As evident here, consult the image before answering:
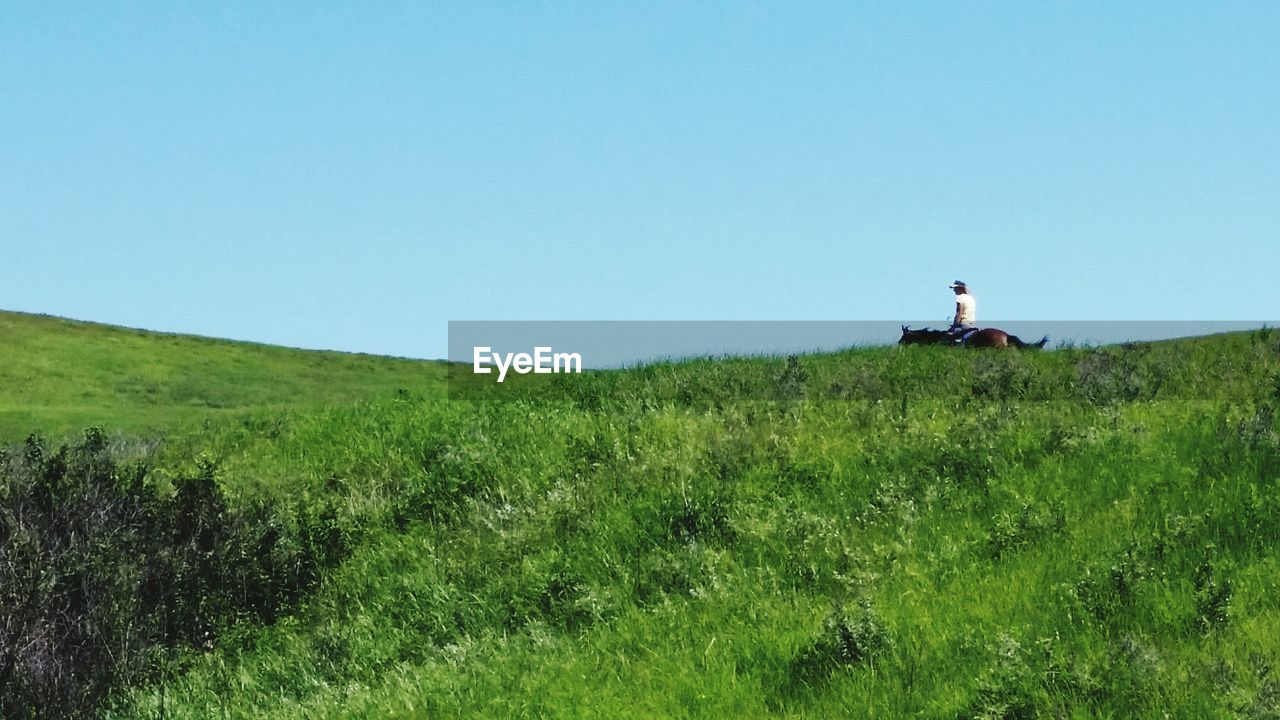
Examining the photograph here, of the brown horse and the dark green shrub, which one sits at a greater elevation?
the brown horse

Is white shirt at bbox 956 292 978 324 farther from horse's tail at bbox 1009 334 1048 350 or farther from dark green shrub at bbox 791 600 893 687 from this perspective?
dark green shrub at bbox 791 600 893 687

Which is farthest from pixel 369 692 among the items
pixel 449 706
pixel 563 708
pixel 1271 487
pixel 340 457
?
pixel 340 457

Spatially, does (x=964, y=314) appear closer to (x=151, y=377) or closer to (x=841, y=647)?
(x=841, y=647)

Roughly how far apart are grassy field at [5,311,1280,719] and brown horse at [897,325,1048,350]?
3.65m

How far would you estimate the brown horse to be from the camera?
88.2 feet

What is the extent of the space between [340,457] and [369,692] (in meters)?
10.7

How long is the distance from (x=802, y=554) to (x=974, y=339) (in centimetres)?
1599

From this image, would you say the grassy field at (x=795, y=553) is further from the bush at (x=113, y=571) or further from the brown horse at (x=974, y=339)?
the brown horse at (x=974, y=339)

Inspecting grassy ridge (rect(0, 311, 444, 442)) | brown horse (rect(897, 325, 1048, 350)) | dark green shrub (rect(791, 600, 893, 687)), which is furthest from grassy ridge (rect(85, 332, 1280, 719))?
grassy ridge (rect(0, 311, 444, 442))

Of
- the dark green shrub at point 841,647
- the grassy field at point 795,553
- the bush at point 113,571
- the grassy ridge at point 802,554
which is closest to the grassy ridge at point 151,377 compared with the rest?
the bush at point 113,571

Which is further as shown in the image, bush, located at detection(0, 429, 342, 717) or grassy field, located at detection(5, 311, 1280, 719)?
bush, located at detection(0, 429, 342, 717)

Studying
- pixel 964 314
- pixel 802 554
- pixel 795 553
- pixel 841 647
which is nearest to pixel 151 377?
pixel 964 314

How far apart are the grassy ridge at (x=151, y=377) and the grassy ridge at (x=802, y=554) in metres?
14.3

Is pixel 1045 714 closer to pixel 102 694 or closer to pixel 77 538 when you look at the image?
pixel 102 694
